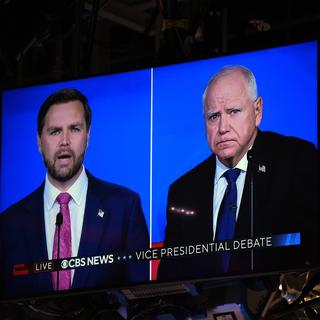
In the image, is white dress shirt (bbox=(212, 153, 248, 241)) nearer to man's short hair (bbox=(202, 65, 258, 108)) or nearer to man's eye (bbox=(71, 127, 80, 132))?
man's short hair (bbox=(202, 65, 258, 108))

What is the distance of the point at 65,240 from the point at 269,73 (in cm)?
130

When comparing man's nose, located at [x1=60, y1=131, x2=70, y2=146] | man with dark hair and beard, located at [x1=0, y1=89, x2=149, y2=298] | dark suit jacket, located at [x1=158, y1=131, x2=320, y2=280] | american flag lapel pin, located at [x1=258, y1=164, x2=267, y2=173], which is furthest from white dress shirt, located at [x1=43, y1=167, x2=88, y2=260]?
american flag lapel pin, located at [x1=258, y1=164, x2=267, y2=173]

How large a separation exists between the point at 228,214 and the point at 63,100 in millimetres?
1197

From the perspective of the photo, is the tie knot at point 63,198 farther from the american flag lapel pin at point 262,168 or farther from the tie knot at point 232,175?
the american flag lapel pin at point 262,168

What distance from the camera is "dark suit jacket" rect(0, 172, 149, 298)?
5715 millimetres

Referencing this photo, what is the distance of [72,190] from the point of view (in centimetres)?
608

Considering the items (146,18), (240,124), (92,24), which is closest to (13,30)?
(92,24)

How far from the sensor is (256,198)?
543 centimetres

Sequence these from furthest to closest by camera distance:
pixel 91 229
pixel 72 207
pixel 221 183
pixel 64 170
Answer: pixel 64 170 → pixel 72 207 → pixel 91 229 → pixel 221 183

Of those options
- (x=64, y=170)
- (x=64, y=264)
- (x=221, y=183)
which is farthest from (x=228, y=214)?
(x=64, y=170)

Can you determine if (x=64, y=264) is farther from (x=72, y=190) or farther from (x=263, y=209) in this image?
(x=263, y=209)

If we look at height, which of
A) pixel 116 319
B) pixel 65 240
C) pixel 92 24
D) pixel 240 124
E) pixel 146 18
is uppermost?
pixel 146 18

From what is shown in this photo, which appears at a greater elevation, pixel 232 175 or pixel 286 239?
pixel 232 175

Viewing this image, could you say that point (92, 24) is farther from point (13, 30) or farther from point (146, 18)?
point (146, 18)
